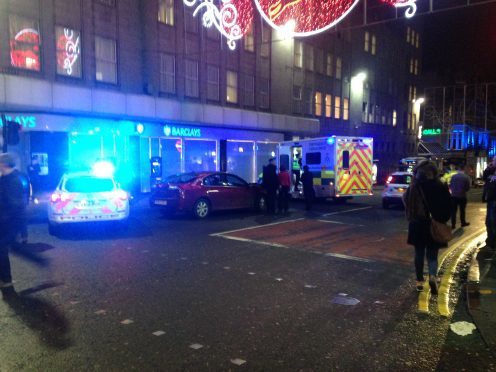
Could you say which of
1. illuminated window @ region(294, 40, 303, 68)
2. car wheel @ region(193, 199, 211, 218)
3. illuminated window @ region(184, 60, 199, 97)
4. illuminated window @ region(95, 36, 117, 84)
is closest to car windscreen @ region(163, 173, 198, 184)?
car wheel @ region(193, 199, 211, 218)

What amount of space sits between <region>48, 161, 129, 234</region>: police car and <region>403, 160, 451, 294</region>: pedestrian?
6936 millimetres

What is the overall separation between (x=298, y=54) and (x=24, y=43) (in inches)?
755

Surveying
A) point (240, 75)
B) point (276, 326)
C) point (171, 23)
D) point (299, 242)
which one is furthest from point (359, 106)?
point (276, 326)

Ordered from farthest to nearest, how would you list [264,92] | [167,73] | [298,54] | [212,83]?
[298,54]
[264,92]
[212,83]
[167,73]

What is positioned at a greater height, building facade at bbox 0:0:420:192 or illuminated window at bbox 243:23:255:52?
illuminated window at bbox 243:23:255:52

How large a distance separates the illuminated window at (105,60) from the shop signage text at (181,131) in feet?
11.9

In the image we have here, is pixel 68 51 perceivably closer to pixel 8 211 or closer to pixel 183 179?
pixel 183 179

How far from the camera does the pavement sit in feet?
14.8

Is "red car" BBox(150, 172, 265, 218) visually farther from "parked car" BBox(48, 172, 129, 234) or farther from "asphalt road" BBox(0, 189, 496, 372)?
"asphalt road" BBox(0, 189, 496, 372)

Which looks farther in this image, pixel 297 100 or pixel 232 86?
pixel 297 100

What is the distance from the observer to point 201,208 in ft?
43.2

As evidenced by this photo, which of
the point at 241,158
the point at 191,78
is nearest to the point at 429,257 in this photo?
the point at 191,78

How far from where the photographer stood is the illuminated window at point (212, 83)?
24698 millimetres

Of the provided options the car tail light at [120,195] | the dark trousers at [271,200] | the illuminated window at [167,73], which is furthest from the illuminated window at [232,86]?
the car tail light at [120,195]
